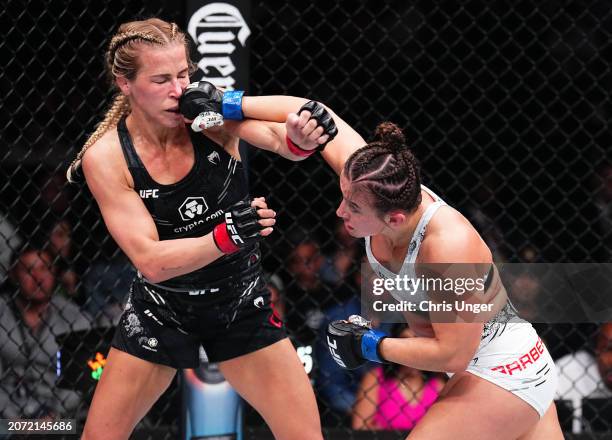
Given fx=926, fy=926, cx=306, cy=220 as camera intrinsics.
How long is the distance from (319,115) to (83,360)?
1.48 meters

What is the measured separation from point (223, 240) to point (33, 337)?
4.29 feet

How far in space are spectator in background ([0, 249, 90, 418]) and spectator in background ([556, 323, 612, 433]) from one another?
1687 millimetres

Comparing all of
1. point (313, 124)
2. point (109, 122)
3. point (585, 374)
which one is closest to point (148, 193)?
point (109, 122)

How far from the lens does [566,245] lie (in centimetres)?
357

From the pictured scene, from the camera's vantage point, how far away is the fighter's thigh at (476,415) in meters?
2.04

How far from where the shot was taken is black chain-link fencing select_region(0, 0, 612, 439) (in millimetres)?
3182

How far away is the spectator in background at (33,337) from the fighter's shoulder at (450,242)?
5.11ft

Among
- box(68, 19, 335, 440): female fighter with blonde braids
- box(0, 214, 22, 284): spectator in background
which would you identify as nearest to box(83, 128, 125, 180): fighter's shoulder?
box(68, 19, 335, 440): female fighter with blonde braids

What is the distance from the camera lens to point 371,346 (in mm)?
2045

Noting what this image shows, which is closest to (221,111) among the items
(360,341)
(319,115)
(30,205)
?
(319,115)

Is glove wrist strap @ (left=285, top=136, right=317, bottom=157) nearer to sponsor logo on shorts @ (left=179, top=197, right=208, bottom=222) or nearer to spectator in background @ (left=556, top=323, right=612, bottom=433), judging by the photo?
sponsor logo on shorts @ (left=179, top=197, right=208, bottom=222)

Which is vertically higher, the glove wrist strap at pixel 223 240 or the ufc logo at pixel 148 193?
the ufc logo at pixel 148 193

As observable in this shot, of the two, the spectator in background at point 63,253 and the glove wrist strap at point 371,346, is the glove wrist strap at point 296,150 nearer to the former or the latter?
the glove wrist strap at point 371,346

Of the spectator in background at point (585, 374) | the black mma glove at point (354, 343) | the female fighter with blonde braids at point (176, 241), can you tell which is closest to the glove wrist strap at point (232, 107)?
the female fighter with blonde braids at point (176, 241)
